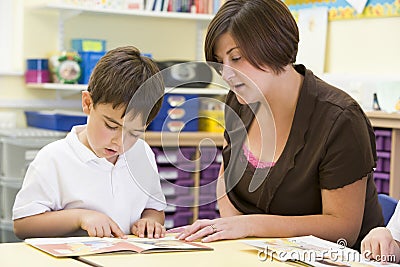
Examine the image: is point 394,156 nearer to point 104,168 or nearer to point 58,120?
point 104,168

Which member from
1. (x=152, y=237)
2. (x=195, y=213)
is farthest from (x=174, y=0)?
(x=152, y=237)

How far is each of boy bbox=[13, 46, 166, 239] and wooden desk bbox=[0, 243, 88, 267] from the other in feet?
0.71

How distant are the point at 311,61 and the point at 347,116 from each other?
183 centimetres

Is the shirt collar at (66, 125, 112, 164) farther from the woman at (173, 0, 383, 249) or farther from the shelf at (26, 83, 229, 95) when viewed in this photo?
the shelf at (26, 83, 229, 95)

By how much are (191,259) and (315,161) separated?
0.46 meters

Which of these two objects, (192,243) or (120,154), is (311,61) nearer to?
(120,154)

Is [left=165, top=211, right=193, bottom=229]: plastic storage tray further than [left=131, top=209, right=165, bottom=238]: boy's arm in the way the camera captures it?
Yes

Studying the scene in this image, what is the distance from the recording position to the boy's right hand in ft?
5.11

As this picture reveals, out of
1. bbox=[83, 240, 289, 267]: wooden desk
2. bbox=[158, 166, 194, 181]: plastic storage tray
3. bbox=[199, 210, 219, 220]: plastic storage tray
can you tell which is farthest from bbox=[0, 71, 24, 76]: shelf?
bbox=[83, 240, 289, 267]: wooden desk

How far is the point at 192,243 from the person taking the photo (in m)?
1.51

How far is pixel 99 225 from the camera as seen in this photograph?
1.57m

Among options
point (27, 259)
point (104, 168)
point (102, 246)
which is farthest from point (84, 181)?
point (27, 259)

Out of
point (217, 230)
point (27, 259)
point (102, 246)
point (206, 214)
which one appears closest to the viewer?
point (27, 259)

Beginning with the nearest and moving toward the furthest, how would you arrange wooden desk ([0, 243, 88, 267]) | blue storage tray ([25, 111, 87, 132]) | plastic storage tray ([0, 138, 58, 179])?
1. wooden desk ([0, 243, 88, 267])
2. plastic storage tray ([0, 138, 58, 179])
3. blue storage tray ([25, 111, 87, 132])
